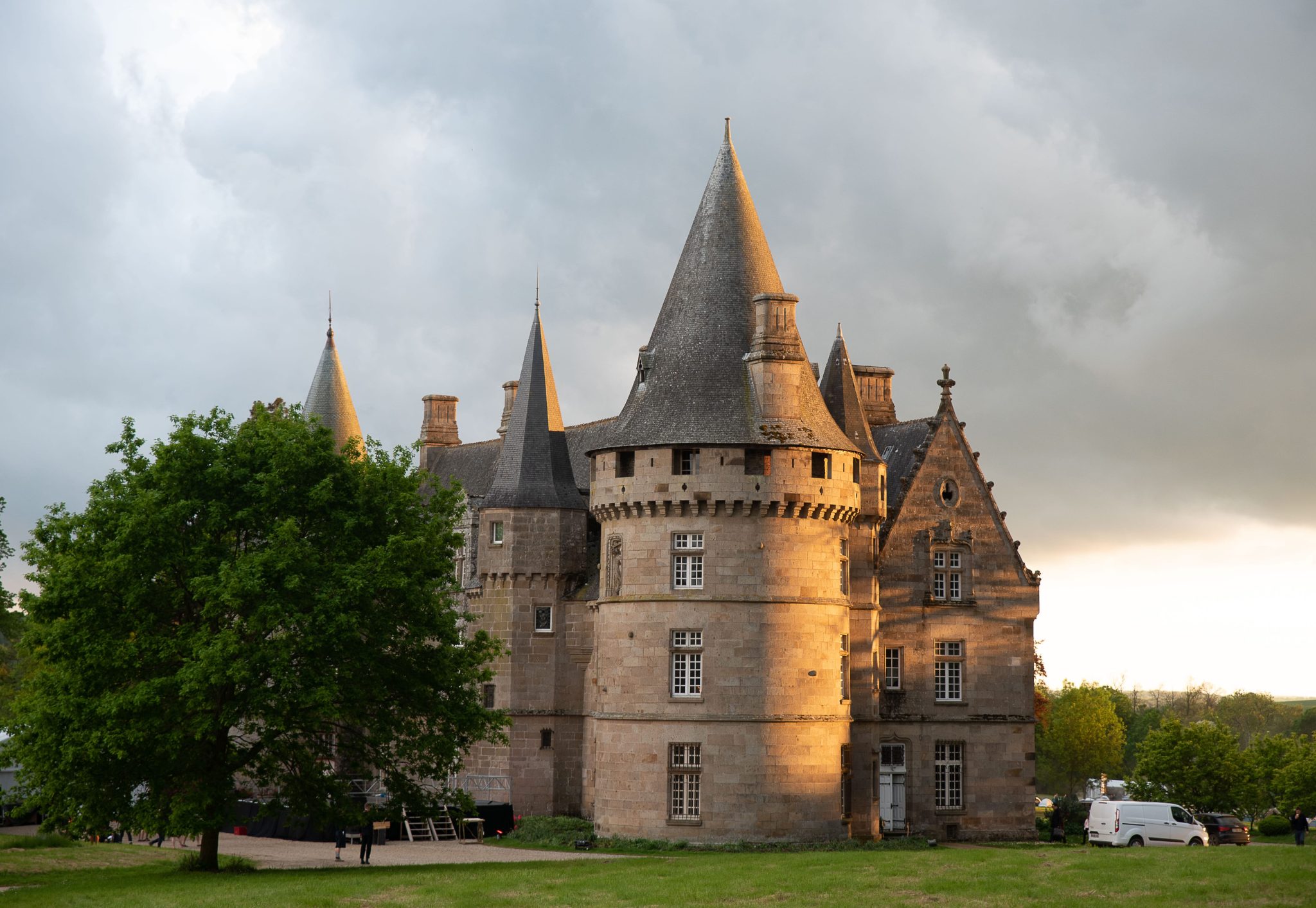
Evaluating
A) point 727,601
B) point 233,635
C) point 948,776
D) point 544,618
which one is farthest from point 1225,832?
point 233,635

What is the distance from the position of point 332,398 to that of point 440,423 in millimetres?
6211

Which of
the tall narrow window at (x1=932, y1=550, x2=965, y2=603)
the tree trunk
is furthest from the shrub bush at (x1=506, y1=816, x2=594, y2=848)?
the tall narrow window at (x1=932, y1=550, x2=965, y2=603)

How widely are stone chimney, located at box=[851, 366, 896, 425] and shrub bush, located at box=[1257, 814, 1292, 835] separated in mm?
28631

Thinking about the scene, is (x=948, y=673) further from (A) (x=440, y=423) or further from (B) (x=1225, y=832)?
(A) (x=440, y=423)

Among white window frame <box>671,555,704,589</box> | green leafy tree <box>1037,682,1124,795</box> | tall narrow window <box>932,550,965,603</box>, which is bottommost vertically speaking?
green leafy tree <box>1037,682,1124,795</box>

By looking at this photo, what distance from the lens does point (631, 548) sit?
155 ft

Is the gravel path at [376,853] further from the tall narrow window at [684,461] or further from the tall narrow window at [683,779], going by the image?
the tall narrow window at [684,461]

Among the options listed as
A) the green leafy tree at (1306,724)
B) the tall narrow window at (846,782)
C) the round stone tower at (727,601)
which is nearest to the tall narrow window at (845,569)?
the round stone tower at (727,601)

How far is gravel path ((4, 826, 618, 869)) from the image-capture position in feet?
143

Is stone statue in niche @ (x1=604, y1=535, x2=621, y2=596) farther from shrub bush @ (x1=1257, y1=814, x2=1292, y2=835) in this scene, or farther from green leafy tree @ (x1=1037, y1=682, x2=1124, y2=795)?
green leafy tree @ (x1=1037, y1=682, x2=1124, y2=795)

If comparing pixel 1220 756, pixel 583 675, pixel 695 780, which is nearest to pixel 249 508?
pixel 695 780

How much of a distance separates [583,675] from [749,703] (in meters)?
11.0

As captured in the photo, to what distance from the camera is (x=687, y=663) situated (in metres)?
46.5

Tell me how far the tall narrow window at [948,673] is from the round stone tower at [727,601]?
232 inches
